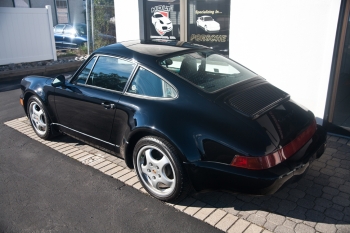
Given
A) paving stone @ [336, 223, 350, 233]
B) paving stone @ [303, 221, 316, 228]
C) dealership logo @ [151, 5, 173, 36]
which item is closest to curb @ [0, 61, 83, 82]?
dealership logo @ [151, 5, 173, 36]

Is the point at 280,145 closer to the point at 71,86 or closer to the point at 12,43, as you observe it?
the point at 71,86

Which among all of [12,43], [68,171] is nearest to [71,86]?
[68,171]

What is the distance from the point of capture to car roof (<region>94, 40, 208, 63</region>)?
11.6 ft

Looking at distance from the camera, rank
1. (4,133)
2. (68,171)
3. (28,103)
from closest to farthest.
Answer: (68,171)
(28,103)
(4,133)

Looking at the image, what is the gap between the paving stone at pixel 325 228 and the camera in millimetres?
2820

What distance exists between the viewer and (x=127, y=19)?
310 inches

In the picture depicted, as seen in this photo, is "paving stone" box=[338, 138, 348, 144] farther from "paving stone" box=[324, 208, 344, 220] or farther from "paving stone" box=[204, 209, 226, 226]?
"paving stone" box=[204, 209, 226, 226]

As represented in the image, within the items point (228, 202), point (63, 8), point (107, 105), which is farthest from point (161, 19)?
point (63, 8)

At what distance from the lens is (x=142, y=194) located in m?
3.48

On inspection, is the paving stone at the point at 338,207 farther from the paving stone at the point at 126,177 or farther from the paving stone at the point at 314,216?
the paving stone at the point at 126,177

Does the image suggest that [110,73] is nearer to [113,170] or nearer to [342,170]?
[113,170]

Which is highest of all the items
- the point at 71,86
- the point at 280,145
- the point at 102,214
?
the point at 71,86

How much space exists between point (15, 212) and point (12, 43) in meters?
9.23

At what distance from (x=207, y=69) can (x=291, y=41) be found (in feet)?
7.22
